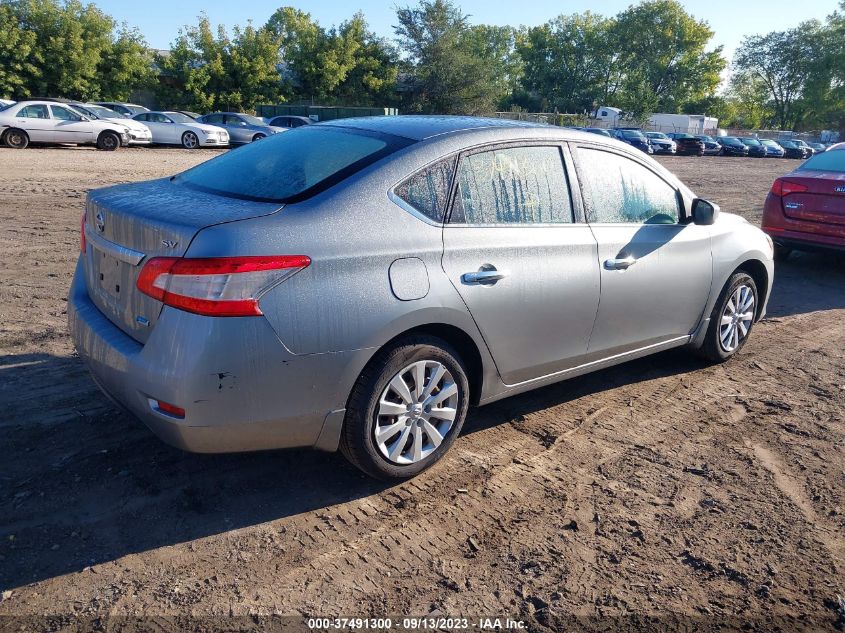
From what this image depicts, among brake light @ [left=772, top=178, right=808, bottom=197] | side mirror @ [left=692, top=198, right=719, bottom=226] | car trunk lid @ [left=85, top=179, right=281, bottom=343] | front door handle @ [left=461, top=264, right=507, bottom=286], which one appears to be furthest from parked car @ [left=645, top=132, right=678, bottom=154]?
car trunk lid @ [left=85, top=179, right=281, bottom=343]

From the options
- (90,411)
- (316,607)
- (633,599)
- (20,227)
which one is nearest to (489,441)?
(633,599)

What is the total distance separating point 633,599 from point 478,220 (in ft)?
6.15

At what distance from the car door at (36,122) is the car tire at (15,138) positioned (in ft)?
0.49

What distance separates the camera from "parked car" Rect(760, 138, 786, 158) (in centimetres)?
5391

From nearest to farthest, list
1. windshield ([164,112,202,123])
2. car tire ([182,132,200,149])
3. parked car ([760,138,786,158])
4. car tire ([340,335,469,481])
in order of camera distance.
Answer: car tire ([340,335,469,481])
car tire ([182,132,200,149])
windshield ([164,112,202,123])
parked car ([760,138,786,158])

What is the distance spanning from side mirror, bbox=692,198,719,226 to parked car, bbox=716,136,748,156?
5157 centimetres

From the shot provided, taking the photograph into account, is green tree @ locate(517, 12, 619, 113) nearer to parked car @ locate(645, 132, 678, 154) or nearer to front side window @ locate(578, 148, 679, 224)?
parked car @ locate(645, 132, 678, 154)

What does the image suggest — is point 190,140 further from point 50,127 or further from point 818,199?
point 818,199

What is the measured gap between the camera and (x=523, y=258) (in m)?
3.77

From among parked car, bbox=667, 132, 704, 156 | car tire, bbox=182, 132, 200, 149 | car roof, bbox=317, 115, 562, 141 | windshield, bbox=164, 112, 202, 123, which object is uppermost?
car roof, bbox=317, 115, 562, 141

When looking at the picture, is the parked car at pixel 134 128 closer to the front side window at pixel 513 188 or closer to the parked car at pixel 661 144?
the front side window at pixel 513 188

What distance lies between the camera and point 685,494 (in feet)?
11.8

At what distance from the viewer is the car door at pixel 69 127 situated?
22.0m

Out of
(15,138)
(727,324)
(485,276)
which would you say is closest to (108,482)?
(485,276)
